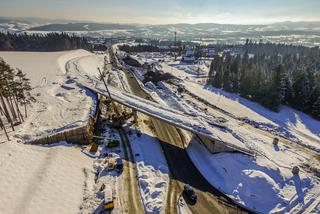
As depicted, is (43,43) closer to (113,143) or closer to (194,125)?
(113,143)

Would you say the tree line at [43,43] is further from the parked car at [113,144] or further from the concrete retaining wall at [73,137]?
the parked car at [113,144]

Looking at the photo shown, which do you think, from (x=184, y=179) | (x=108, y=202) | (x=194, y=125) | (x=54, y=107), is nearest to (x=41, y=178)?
(x=108, y=202)

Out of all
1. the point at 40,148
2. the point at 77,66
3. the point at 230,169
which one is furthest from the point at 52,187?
the point at 77,66

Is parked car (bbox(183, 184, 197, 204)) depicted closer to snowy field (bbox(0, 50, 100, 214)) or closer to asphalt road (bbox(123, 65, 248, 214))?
asphalt road (bbox(123, 65, 248, 214))

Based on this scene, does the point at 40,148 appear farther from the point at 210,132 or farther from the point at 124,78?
the point at 124,78

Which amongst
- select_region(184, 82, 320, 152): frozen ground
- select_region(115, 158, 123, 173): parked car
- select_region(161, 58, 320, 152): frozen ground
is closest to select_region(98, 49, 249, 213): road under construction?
select_region(115, 158, 123, 173): parked car

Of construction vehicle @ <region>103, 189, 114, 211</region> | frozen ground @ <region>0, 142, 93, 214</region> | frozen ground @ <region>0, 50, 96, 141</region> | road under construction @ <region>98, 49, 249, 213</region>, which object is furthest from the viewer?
frozen ground @ <region>0, 50, 96, 141</region>
